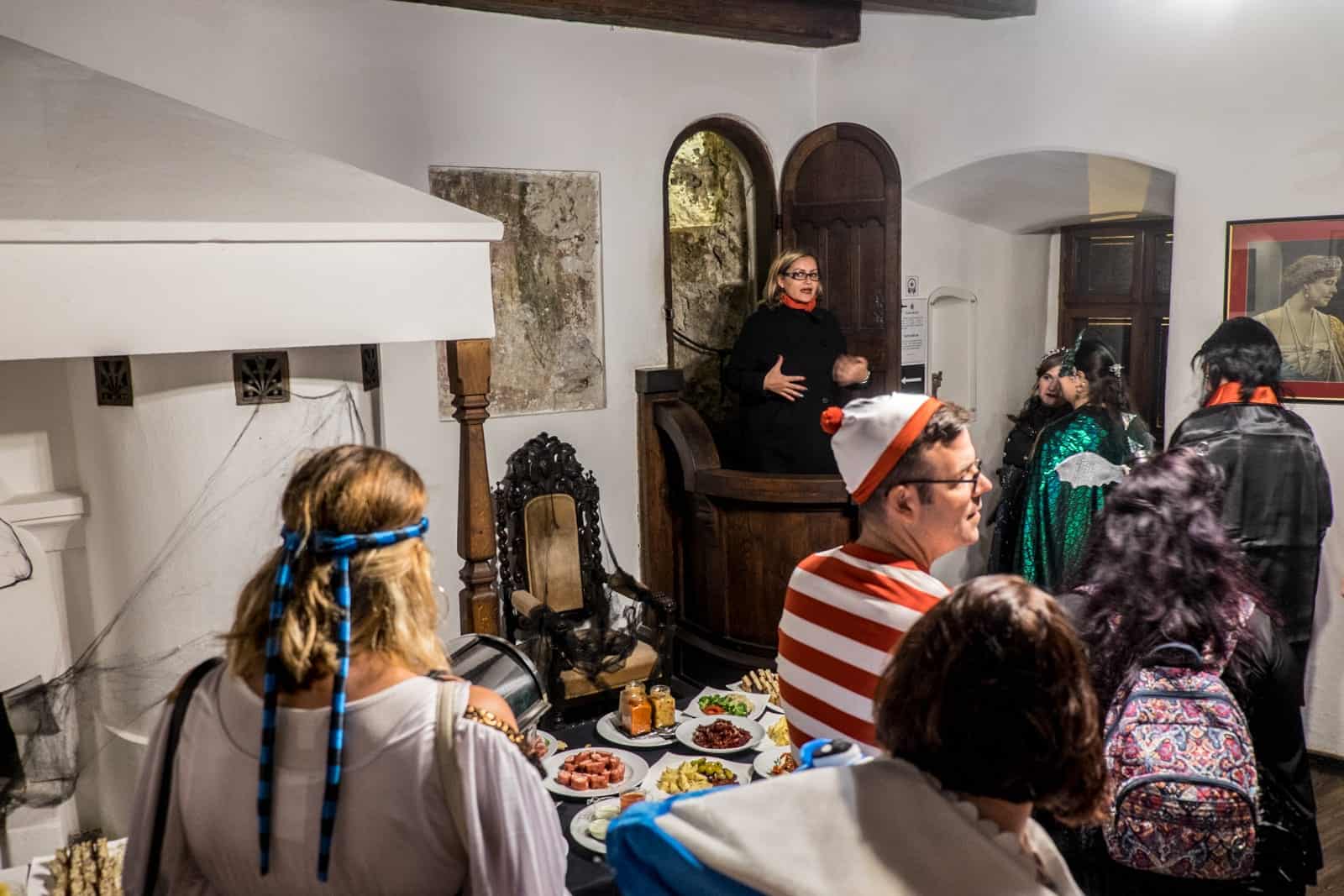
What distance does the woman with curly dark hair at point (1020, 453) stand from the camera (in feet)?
18.9

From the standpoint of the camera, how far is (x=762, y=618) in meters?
5.73

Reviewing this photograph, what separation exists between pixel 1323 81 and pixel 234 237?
412 cm

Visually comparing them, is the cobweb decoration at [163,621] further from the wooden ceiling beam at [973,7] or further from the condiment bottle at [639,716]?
the wooden ceiling beam at [973,7]

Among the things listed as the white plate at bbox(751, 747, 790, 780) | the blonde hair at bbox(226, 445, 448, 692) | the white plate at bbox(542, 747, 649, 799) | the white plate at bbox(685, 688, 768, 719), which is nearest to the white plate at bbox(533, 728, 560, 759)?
the white plate at bbox(542, 747, 649, 799)

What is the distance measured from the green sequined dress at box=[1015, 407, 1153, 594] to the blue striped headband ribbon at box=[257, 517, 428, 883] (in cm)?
382

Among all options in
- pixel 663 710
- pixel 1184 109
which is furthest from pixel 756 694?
pixel 1184 109

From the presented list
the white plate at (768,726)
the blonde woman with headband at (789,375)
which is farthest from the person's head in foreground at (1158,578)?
the blonde woman with headband at (789,375)

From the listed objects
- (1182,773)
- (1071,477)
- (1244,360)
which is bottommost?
(1182,773)

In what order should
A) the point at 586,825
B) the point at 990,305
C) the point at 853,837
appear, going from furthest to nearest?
1. the point at 990,305
2. the point at 586,825
3. the point at 853,837

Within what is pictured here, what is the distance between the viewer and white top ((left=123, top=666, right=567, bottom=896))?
1538 millimetres

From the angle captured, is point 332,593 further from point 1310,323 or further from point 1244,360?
point 1310,323

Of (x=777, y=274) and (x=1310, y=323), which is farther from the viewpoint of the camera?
(x=777, y=274)

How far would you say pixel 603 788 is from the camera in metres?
3.44

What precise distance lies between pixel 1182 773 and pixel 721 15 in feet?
14.8
